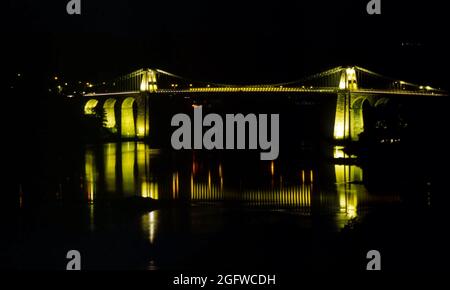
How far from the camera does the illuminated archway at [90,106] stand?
27.9 metres

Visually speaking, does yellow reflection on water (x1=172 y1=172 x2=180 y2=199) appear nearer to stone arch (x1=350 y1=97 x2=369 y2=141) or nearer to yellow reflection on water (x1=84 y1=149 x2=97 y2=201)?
yellow reflection on water (x1=84 y1=149 x2=97 y2=201)

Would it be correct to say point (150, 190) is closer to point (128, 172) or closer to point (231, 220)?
point (128, 172)

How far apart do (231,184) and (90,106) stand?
16.0m

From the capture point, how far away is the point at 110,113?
29.4 meters

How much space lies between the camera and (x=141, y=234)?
8.20 meters

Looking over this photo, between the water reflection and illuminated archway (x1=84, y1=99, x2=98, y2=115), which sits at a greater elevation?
illuminated archway (x1=84, y1=99, x2=98, y2=115)

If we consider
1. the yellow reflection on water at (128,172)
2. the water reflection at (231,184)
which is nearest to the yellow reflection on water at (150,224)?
the water reflection at (231,184)

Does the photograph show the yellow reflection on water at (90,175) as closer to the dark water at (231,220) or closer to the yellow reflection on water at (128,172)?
the dark water at (231,220)

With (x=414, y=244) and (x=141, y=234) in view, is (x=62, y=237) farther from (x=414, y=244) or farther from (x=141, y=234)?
(x=414, y=244)

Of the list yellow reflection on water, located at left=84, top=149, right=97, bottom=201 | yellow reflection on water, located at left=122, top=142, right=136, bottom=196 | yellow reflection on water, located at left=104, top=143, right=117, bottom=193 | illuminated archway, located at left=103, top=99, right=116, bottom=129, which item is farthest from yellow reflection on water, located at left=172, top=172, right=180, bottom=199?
illuminated archway, located at left=103, top=99, right=116, bottom=129

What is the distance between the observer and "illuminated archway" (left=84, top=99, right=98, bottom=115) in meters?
27.9

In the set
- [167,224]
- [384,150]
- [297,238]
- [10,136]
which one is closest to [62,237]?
[167,224]

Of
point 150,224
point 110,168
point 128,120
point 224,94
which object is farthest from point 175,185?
point 128,120
